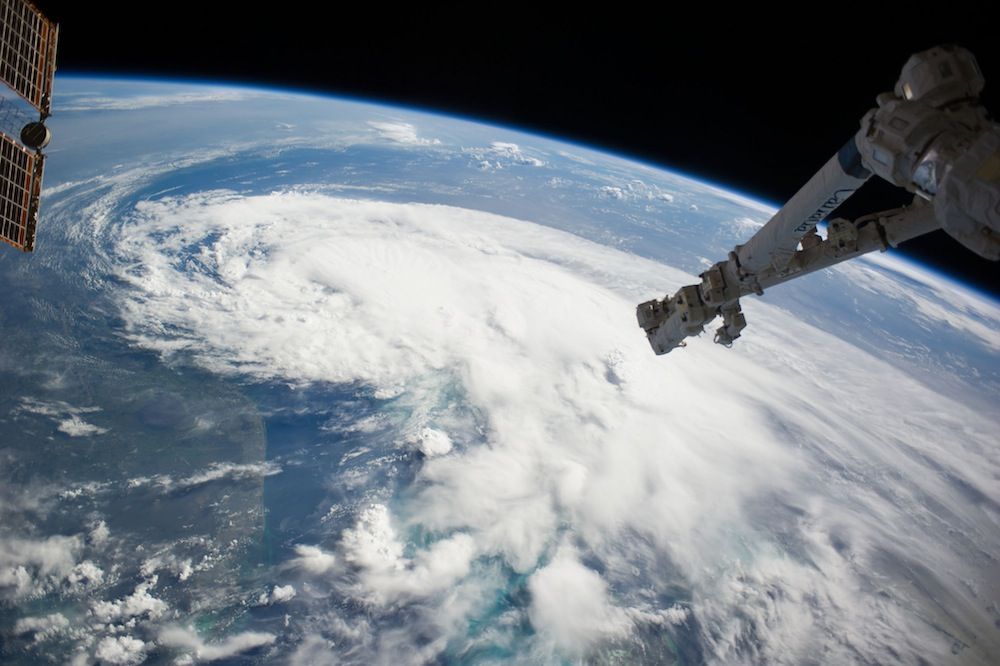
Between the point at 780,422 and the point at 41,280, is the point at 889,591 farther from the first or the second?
the point at 41,280

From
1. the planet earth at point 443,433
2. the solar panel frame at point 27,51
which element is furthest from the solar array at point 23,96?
the planet earth at point 443,433

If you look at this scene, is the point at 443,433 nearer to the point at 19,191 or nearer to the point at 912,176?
the point at 19,191

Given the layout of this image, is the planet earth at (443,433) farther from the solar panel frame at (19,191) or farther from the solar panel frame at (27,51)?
the solar panel frame at (27,51)

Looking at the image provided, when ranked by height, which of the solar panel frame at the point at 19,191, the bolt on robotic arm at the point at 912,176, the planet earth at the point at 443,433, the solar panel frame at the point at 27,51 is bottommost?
the planet earth at the point at 443,433

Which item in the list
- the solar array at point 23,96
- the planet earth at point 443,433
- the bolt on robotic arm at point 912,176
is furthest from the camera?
the planet earth at point 443,433

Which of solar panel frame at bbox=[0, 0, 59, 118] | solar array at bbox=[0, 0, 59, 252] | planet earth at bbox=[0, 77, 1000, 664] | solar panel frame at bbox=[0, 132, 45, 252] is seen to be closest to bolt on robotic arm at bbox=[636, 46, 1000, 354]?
solar array at bbox=[0, 0, 59, 252]

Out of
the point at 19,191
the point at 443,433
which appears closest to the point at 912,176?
the point at 19,191

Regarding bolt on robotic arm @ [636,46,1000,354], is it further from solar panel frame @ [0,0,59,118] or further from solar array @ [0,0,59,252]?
solar panel frame @ [0,0,59,118]

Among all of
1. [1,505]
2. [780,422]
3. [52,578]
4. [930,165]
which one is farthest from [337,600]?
[780,422]
